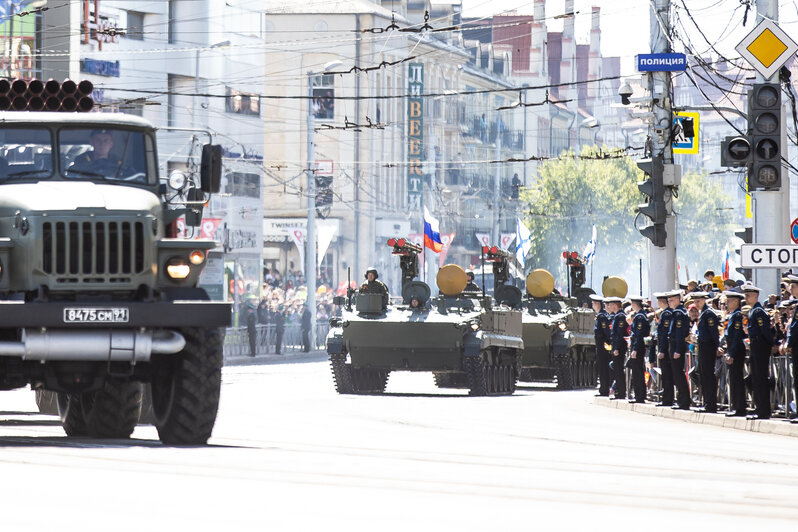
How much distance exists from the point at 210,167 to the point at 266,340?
35655 mm

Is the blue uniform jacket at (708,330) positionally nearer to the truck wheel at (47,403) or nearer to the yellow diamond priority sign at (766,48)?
the yellow diamond priority sign at (766,48)

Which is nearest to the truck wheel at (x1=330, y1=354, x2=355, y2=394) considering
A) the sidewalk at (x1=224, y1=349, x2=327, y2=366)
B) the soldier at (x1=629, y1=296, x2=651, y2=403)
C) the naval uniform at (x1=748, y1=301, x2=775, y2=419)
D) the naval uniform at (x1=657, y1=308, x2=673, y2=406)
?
the soldier at (x1=629, y1=296, x2=651, y2=403)

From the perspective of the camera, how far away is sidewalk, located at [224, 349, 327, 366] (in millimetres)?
46316

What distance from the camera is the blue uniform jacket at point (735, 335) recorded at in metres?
21.6

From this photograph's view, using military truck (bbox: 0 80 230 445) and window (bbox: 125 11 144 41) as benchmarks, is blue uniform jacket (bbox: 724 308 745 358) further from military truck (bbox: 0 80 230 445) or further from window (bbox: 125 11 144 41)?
window (bbox: 125 11 144 41)

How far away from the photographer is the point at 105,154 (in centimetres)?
1465

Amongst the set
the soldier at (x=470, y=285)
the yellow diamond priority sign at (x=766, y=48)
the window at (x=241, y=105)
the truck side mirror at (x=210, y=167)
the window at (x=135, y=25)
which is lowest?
the soldier at (x=470, y=285)

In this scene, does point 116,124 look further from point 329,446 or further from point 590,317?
point 590,317

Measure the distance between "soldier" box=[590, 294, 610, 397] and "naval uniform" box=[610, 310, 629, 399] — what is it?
0.59 m

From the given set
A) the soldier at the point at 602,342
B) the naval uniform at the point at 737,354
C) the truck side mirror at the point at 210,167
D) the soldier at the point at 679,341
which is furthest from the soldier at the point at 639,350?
the truck side mirror at the point at 210,167

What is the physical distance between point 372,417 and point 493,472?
31.7ft

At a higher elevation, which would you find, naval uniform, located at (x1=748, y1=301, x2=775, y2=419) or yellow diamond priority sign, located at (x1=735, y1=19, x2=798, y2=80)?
yellow diamond priority sign, located at (x1=735, y1=19, x2=798, y2=80)

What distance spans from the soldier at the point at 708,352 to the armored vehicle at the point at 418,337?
669 cm

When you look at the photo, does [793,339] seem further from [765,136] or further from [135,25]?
[135,25]
